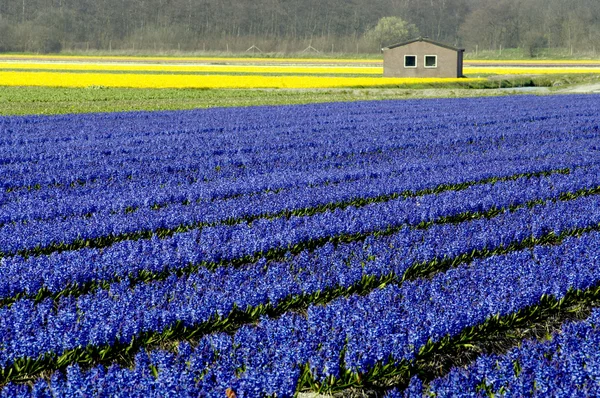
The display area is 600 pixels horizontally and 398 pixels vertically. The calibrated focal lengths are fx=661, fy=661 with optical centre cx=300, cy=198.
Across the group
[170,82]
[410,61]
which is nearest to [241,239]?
[170,82]

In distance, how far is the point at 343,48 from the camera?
11581cm

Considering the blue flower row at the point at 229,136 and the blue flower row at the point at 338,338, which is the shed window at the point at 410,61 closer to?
the blue flower row at the point at 229,136

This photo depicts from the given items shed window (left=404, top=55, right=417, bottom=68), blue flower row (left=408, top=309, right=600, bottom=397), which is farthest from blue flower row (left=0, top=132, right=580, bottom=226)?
shed window (left=404, top=55, right=417, bottom=68)

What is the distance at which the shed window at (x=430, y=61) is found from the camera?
50.0 metres

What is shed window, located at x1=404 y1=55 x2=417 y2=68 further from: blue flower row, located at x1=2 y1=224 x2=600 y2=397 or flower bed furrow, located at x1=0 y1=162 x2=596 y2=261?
blue flower row, located at x1=2 y1=224 x2=600 y2=397

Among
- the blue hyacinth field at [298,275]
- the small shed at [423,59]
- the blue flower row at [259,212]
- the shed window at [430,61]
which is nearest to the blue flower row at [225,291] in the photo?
the blue hyacinth field at [298,275]

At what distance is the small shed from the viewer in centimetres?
4962

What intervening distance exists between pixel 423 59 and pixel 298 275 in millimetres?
46021

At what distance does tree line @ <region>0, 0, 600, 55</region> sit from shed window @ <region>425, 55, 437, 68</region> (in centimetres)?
5724

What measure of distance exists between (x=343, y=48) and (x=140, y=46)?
36.4 m

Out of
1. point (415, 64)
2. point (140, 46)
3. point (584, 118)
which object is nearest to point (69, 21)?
point (140, 46)

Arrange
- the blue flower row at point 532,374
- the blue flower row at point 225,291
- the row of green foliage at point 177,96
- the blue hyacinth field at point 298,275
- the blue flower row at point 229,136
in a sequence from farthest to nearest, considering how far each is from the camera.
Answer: the row of green foliage at point 177,96 → the blue flower row at point 229,136 → the blue flower row at point 225,291 → the blue hyacinth field at point 298,275 → the blue flower row at point 532,374

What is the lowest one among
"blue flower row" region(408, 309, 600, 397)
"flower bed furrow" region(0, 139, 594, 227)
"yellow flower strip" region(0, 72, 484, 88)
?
"blue flower row" region(408, 309, 600, 397)

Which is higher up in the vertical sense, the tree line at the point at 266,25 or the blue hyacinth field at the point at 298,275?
the tree line at the point at 266,25
